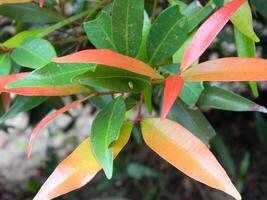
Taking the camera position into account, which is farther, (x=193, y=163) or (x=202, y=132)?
(x=202, y=132)

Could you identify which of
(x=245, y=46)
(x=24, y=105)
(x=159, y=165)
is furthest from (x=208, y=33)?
(x=159, y=165)

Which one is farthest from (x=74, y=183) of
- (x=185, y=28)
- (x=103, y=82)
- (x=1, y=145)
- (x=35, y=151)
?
(x=1, y=145)

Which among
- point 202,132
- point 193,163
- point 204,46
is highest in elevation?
point 204,46

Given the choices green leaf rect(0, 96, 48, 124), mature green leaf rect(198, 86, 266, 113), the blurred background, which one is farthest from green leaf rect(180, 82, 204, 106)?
the blurred background

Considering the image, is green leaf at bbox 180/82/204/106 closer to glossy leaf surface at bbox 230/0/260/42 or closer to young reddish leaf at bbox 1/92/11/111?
glossy leaf surface at bbox 230/0/260/42

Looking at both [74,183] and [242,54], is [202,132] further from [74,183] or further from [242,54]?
[74,183]

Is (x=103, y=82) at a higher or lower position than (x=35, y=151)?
higher

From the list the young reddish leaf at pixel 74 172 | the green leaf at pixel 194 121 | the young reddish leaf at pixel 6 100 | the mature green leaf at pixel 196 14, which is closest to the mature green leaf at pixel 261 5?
the mature green leaf at pixel 196 14

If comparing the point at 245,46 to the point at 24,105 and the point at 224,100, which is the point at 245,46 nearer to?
the point at 224,100
